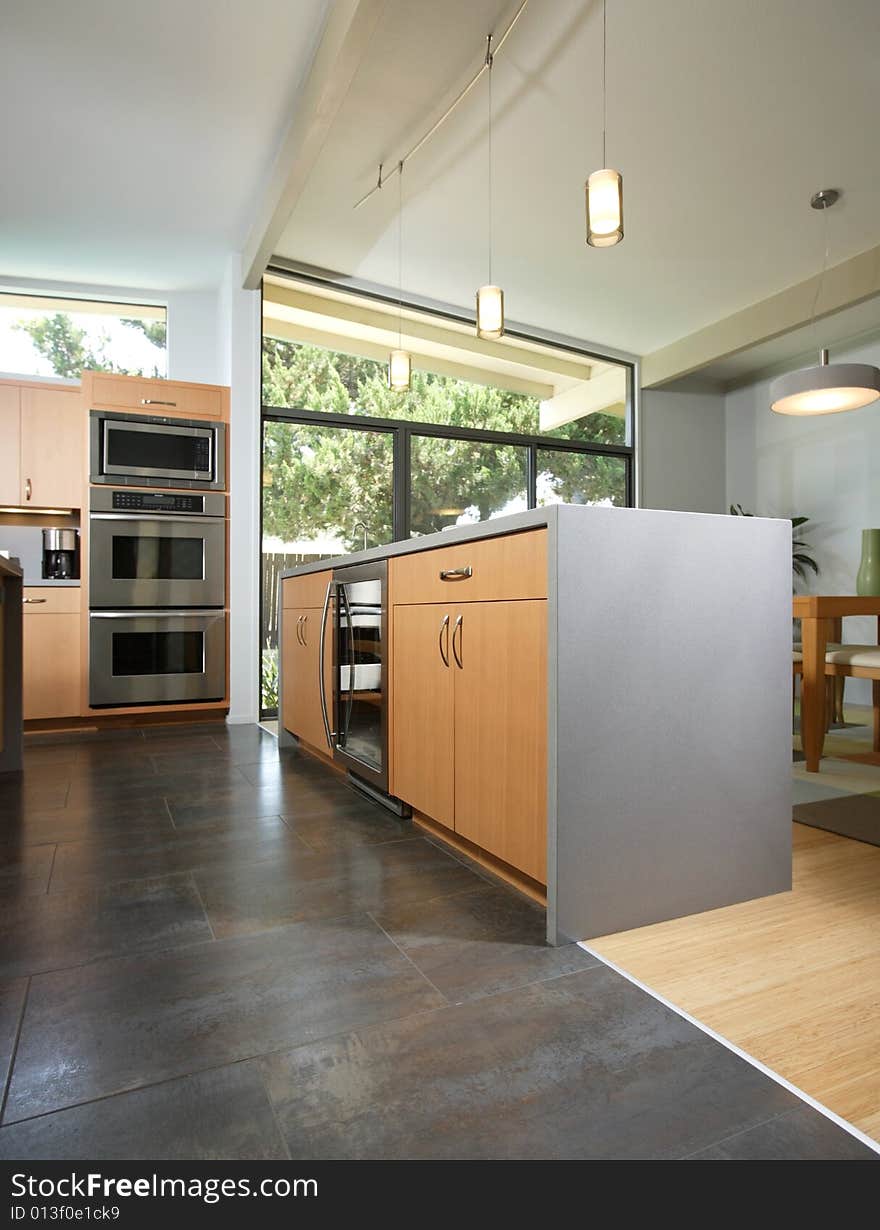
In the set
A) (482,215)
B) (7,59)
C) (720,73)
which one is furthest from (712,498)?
(7,59)

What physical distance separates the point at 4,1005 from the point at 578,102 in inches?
159

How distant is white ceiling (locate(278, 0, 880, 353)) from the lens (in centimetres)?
307

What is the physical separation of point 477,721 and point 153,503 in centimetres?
340

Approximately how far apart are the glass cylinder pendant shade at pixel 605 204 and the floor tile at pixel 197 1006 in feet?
7.75

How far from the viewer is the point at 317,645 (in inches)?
126

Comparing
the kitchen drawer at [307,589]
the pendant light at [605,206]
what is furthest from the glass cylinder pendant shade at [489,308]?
the kitchen drawer at [307,589]

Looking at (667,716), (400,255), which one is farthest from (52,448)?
(667,716)

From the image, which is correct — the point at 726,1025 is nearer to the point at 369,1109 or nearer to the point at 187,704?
the point at 369,1109

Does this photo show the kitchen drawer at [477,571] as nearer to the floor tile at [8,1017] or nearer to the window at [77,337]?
the floor tile at [8,1017]

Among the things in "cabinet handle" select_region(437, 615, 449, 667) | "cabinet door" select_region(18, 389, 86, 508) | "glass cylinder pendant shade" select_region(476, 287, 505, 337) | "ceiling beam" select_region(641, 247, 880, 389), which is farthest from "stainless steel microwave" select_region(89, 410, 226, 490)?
"ceiling beam" select_region(641, 247, 880, 389)

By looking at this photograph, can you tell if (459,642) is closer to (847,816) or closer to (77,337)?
(847,816)

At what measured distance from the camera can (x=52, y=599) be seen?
14.3 feet

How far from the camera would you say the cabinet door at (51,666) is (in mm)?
4266

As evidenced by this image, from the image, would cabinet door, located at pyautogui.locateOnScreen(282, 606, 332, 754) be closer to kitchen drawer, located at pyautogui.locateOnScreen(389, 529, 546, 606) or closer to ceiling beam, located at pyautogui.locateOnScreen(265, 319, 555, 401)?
kitchen drawer, located at pyautogui.locateOnScreen(389, 529, 546, 606)
